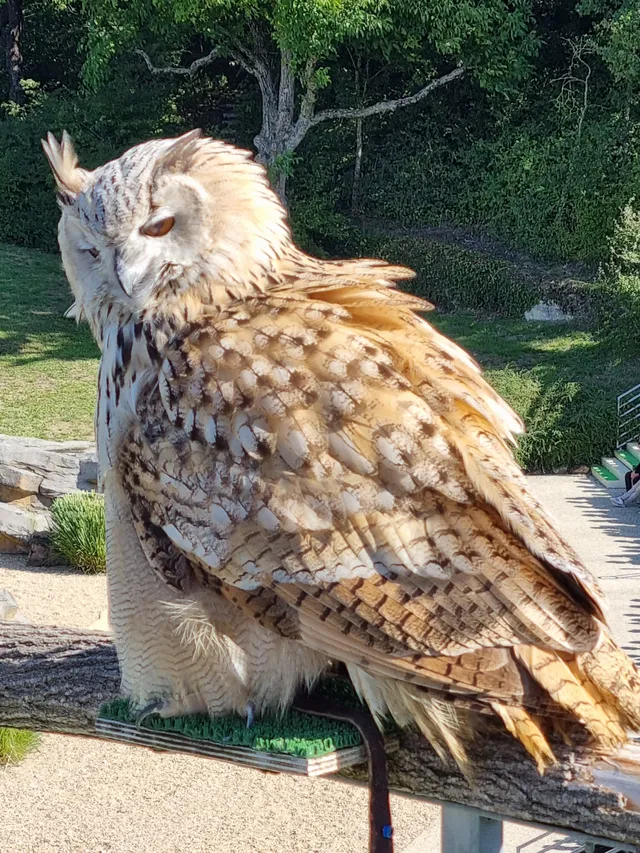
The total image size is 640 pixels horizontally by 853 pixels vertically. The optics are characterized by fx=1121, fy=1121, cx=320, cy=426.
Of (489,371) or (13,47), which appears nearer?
(489,371)

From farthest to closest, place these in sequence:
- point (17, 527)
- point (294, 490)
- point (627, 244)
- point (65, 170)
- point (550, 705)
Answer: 1. point (627, 244)
2. point (17, 527)
3. point (65, 170)
4. point (294, 490)
5. point (550, 705)

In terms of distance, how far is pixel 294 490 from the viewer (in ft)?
7.80

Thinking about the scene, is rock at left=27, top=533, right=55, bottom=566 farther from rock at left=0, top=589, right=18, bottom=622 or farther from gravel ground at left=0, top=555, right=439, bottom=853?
gravel ground at left=0, top=555, right=439, bottom=853

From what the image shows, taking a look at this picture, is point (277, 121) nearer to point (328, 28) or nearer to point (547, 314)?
point (328, 28)

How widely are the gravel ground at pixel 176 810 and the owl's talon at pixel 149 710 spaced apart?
3.69 meters

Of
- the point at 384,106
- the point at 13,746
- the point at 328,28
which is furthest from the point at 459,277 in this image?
the point at 13,746

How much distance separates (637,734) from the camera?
2.38 meters

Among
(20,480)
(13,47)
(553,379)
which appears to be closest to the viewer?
(20,480)

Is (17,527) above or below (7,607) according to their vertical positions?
below

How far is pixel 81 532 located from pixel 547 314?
11.5 m

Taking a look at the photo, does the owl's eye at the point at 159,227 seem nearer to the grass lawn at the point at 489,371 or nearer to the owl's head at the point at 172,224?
the owl's head at the point at 172,224

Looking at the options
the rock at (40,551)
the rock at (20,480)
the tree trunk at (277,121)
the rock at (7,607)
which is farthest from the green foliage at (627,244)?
the rock at (7,607)

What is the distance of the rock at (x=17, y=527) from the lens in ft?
34.6

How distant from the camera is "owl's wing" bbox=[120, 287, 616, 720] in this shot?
2285mm
